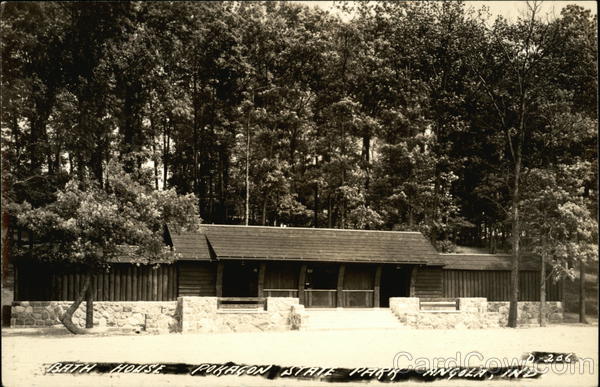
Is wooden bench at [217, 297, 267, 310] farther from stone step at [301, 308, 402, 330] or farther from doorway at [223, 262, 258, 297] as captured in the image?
doorway at [223, 262, 258, 297]

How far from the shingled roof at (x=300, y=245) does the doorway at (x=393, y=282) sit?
1.13m

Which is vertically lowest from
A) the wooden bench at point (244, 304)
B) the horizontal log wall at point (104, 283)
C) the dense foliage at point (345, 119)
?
the wooden bench at point (244, 304)

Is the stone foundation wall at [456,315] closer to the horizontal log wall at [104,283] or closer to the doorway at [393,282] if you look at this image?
the doorway at [393,282]

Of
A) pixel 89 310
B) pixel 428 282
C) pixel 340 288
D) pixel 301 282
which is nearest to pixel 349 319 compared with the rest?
pixel 340 288

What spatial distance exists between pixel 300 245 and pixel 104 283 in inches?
346

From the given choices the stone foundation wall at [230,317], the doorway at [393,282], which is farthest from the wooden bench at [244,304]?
the doorway at [393,282]

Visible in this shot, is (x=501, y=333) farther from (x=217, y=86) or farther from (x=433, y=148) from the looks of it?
(x=217, y=86)

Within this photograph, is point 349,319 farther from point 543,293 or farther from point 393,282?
point 543,293

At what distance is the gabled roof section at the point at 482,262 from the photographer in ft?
121

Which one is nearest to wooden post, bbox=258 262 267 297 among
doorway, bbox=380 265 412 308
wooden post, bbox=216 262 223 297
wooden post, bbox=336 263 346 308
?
Answer: wooden post, bbox=216 262 223 297

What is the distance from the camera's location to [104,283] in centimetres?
3064

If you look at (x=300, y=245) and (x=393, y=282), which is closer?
(x=300, y=245)

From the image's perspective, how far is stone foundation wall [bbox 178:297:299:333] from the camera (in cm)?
2761

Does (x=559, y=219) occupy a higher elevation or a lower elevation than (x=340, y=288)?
higher
